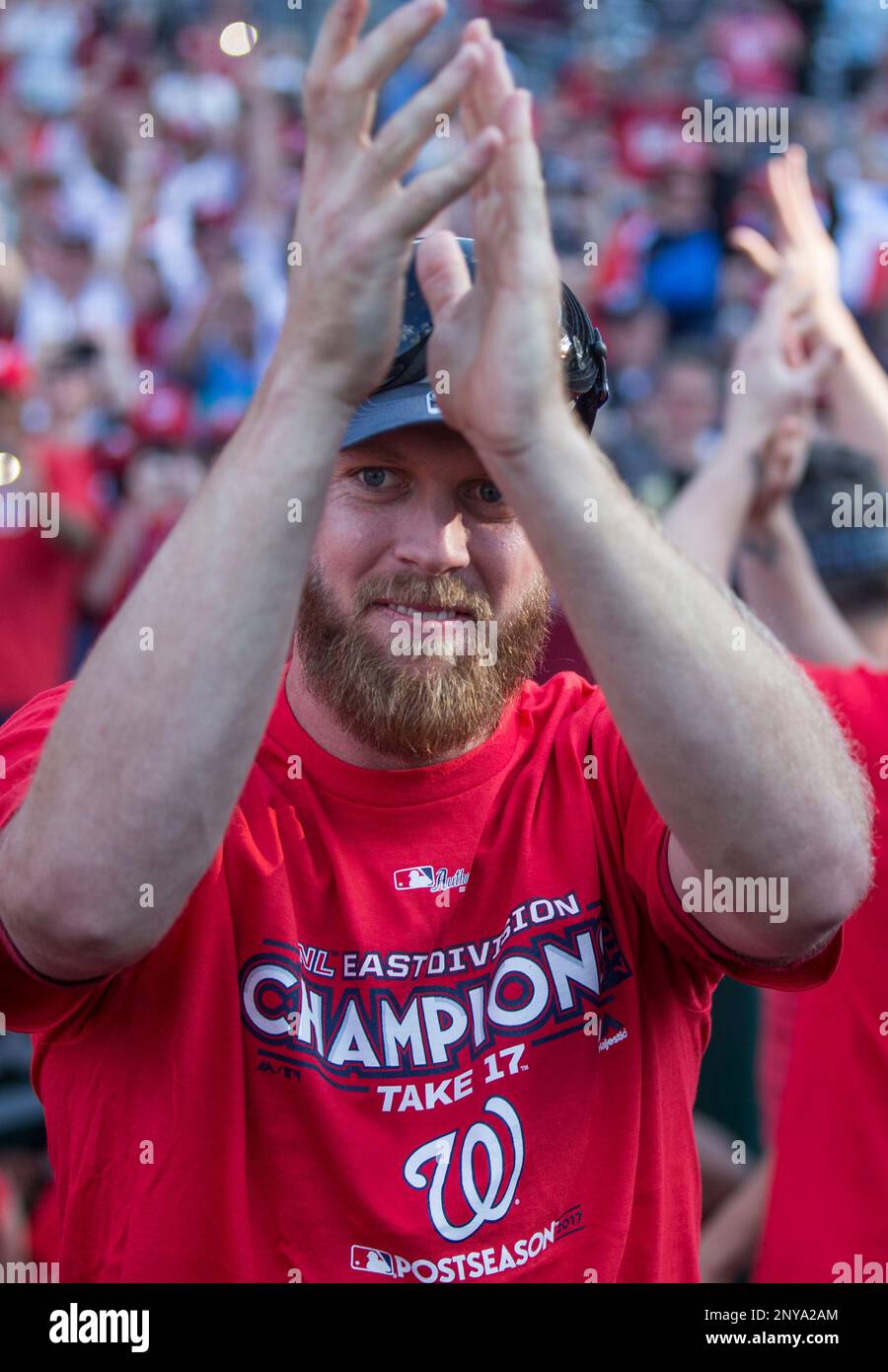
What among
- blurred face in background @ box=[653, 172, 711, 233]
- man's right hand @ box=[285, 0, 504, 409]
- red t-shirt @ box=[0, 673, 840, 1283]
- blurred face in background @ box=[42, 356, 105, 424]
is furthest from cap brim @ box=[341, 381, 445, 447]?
blurred face in background @ box=[653, 172, 711, 233]

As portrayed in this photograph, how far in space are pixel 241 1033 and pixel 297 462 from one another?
713 millimetres

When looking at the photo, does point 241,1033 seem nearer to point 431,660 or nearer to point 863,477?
point 431,660

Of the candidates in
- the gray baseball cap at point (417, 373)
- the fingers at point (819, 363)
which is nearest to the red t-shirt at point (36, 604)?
the fingers at point (819, 363)

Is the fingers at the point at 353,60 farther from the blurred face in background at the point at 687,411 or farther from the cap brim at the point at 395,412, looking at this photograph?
the blurred face in background at the point at 687,411

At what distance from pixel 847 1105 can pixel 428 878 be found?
109 centimetres

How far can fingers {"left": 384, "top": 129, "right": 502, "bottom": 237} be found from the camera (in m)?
1.37

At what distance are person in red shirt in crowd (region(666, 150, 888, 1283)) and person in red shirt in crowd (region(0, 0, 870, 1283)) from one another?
641mm

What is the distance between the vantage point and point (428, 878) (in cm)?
183

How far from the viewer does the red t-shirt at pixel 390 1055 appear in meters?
1.69

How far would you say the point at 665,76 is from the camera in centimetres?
1045

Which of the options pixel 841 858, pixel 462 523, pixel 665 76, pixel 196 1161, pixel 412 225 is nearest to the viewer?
pixel 412 225

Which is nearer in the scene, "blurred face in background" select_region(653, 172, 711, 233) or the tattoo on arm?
the tattoo on arm

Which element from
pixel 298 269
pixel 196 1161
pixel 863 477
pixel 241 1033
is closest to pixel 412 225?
pixel 298 269

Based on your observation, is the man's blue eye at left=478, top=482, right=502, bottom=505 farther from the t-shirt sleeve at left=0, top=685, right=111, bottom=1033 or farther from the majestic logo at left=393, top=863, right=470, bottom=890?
the t-shirt sleeve at left=0, top=685, right=111, bottom=1033
